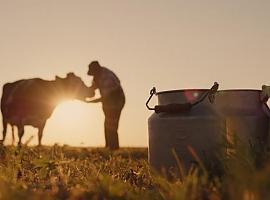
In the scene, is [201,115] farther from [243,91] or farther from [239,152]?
[239,152]

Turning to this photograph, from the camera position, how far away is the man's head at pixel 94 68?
13867 mm

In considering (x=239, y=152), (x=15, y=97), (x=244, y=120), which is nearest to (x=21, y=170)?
(x=244, y=120)

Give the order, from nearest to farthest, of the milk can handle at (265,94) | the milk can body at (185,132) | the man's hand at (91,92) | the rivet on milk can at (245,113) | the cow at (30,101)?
the milk can body at (185,132) < the rivet on milk can at (245,113) < the milk can handle at (265,94) < the cow at (30,101) < the man's hand at (91,92)

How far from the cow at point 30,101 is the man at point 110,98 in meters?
2.99

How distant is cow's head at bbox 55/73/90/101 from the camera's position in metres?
18.2

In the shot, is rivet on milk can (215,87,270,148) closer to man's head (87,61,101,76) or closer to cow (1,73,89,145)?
man's head (87,61,101,76)

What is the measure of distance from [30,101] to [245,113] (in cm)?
1301

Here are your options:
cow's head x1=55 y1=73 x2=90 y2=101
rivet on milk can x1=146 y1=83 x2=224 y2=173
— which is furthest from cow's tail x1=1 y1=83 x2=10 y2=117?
rivet on milk can x1=146 y1=83 x2=224 y2=173

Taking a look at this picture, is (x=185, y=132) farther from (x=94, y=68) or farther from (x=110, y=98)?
(x=94, y=68)

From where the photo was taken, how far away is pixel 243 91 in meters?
4.05

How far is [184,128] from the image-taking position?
3797 millimetres

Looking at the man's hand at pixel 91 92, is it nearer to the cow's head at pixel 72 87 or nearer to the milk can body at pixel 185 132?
the cow's head at pixel 72 87

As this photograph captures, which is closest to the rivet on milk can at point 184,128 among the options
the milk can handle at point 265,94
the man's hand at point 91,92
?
the milk can handle at point 265,94

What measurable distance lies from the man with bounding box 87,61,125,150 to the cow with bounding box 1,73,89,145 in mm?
2990
